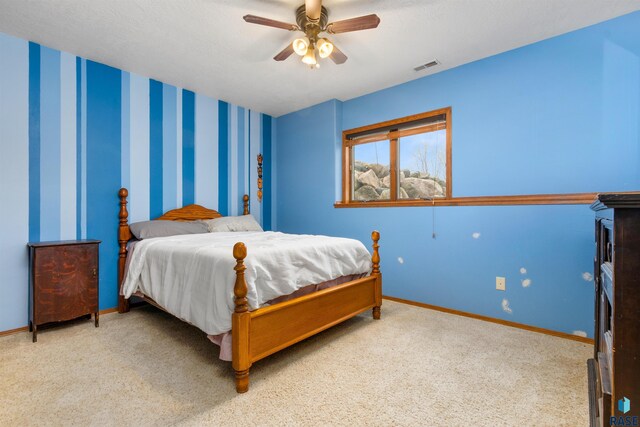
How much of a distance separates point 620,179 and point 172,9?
135 inches

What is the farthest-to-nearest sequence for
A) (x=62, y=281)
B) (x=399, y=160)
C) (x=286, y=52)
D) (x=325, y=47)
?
(x=399, y=160), (x=62, y=281), (x=286, y=52), (x=325, y=47)

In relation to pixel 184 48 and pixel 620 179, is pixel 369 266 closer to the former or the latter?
pixel 620 179

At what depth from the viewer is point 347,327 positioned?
2559 mm

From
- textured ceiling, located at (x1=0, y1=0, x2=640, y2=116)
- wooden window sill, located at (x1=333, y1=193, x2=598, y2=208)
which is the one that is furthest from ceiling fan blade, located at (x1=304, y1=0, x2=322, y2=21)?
wooden window sill, located at (x1=333, y1=193, x2=598, y2=208)

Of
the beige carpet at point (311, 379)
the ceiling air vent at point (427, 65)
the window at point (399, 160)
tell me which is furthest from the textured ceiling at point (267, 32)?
the beige carpet at point (311, 379)

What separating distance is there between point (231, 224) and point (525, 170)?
301 centimetres

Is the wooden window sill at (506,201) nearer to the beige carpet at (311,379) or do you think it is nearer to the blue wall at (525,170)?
the blue wall at (525,170)

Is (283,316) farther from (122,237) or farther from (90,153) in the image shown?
(90,153)

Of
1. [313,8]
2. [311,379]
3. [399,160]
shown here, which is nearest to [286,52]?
[313,8]

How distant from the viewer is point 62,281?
2432mm

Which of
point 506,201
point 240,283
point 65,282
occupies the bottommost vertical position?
point 65,282

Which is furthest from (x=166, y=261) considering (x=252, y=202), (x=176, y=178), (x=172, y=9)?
(x=252, y=202)

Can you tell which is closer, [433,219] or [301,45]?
[301,45]

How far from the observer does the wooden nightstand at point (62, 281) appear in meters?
2.32
